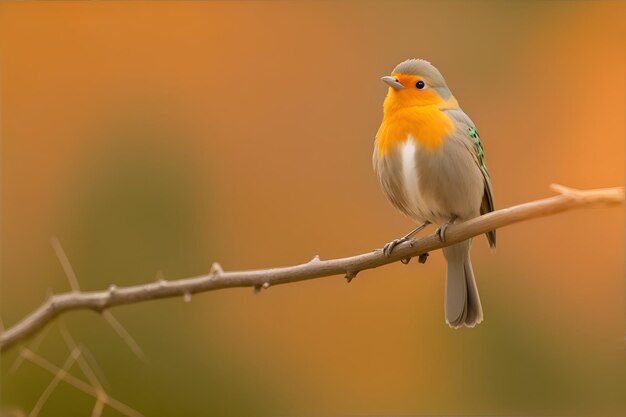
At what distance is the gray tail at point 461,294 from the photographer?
2012 mm

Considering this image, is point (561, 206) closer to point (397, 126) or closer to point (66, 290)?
point (397, 126)

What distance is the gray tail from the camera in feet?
6.60

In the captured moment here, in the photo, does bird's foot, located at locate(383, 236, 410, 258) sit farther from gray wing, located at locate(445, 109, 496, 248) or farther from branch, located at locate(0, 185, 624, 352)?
gray wing, located at locate(445, 109, 496, 248)

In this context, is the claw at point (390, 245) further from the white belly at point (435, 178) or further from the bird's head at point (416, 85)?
the bird's head at point (416, 85)

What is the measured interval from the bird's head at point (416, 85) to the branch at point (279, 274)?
1.50 ft

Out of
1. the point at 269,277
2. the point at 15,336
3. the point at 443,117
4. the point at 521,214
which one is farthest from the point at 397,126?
the point at 15,336

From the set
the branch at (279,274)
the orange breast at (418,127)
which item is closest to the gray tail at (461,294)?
the orange breast at (418,127)

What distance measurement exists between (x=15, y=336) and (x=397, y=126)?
3.09 feet

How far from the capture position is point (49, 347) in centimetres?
284

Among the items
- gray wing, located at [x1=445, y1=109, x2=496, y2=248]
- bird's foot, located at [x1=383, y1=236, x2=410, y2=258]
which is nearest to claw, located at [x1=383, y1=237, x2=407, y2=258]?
bird's foot, located at [x1=383, y1=236, x2=410, y2=258]

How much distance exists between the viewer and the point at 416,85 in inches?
72.7

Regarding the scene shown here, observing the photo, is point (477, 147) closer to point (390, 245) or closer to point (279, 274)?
point (390, 245)

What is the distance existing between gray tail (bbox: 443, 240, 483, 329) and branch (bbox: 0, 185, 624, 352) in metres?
0.55

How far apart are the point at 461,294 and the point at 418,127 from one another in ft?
1.60
